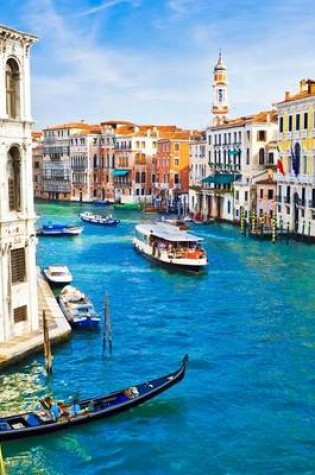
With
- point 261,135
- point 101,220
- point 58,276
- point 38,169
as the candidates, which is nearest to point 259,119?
point 261,135

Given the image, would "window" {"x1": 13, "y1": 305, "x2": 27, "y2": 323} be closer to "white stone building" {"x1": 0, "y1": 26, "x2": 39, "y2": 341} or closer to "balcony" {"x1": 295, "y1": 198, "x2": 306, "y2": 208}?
"white stone building" {"x1": 0, "y1": 26, "x2": 39, "y2": 341}

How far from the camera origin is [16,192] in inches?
606

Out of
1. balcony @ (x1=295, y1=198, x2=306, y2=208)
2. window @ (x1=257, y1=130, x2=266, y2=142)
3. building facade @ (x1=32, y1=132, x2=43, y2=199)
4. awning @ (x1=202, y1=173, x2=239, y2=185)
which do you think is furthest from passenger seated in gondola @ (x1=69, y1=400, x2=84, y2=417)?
building facade @ (x1=32, y1=132, x2=43, y2=199)

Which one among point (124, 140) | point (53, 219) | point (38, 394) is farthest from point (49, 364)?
point (124, 140)

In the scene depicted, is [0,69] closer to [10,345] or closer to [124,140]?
[10,345]

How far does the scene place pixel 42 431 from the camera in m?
11.4

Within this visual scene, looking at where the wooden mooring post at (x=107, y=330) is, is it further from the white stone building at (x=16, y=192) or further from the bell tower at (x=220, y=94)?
the bell tower at (x=220, y=94)

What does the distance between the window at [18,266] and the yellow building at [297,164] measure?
21267mm

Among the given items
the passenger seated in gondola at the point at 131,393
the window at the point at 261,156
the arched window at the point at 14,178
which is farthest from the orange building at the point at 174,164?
the passenger seated in gondola at the point at 131,393

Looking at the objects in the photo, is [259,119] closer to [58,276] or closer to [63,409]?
[58,276]

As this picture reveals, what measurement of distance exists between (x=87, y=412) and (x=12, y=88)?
714 centimetres

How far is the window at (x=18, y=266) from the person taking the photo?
50.1 feet

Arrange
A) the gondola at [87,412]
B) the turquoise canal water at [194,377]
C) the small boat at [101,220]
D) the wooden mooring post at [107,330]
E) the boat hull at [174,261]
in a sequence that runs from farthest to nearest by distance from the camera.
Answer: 1. the small boat at [101,220]
2. the boat hull at [174,261]
3. the wooden mooring post at [107,330]
4. the gondola at [87,412]
5. the turquoise canal water at [194,377]

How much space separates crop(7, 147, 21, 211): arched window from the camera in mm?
15188
